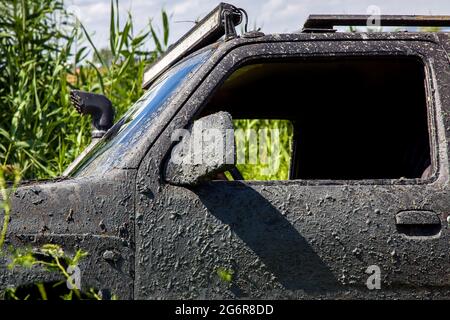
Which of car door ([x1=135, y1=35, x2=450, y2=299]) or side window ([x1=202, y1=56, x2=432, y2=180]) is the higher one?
side window ([x1=202, y1=56, x2=432, y2=180])

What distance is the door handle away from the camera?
319 centimetres

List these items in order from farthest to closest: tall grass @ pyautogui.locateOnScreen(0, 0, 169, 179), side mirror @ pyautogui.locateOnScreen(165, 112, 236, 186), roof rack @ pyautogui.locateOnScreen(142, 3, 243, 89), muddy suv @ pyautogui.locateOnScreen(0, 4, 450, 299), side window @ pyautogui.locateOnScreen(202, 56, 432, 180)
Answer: tall grass @ pyautogui.locateOnScreen(0, 0, 169, 179) → side window @ pyautogui.locateOnScreen(202, 56, 432, 180) → roof rack @ pyautogui.locateOnScreen(142, 3, 243, 89) → muddy suv @ pyautogui.locateOnScreen(0, 4, 450, 299) → side mirror @ pyautogui.locateOnScreen(165, 112, 236, 186)

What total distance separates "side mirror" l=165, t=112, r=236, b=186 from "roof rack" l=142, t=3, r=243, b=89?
0.51 m

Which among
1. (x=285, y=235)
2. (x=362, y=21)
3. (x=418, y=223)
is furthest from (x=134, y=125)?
(x=418, y=223)

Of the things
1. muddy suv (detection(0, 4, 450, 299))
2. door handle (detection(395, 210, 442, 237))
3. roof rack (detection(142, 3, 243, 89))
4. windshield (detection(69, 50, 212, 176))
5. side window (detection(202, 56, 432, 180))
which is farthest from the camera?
side window (detection(202, 56, 432, 180))

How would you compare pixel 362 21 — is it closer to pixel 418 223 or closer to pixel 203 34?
pixel 203 34

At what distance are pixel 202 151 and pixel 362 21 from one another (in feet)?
3.36

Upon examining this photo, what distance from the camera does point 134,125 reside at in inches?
136

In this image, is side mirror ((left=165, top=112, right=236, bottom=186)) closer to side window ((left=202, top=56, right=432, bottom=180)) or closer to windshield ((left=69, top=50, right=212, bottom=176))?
windshield ((left=69, top=50, right=212, bottom=176))

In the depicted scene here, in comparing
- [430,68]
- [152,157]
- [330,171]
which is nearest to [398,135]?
[330,171]

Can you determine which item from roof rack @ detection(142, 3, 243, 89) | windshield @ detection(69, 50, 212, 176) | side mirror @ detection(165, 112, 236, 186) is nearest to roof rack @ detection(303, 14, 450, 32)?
roof rack @ detection(142, 3, 243, 89)

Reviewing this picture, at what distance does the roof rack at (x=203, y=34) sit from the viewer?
11.5 feet
